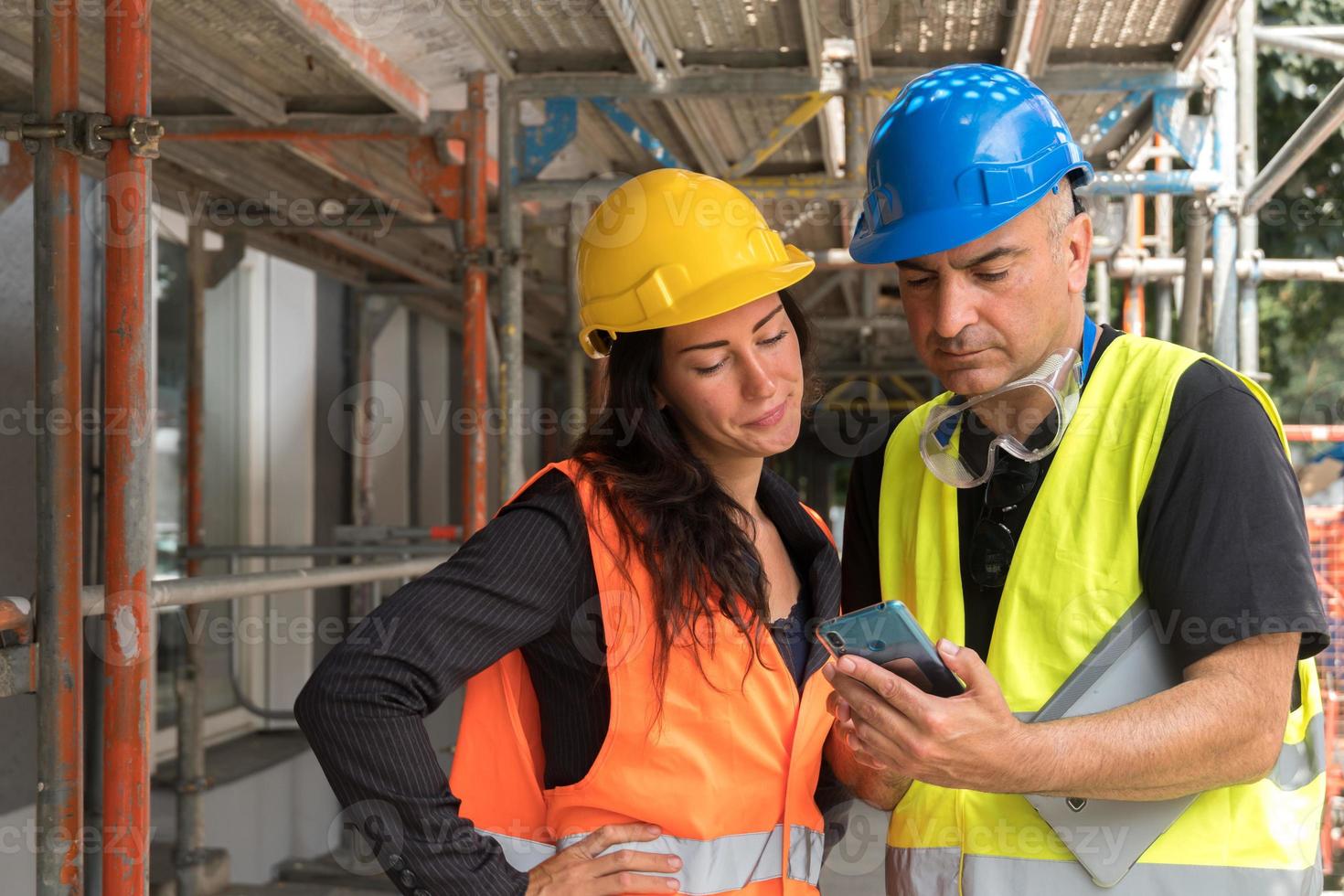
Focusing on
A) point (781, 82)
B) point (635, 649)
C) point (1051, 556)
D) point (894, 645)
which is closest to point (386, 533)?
point (781, 82)

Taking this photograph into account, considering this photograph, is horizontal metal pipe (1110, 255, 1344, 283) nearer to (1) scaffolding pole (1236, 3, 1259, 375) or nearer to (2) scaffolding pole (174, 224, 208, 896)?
(1) scaffolding pole (1236, 3, 1259, 375)

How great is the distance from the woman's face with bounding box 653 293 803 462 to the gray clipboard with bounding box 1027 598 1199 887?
0.60 meters

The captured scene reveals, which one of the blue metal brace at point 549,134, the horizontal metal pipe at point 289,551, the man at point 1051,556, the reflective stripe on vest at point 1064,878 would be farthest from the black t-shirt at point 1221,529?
the horizontal metal pipe at point 289,551

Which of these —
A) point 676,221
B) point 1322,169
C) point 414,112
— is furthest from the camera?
point 1322,169

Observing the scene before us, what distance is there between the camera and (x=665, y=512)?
2031 millimetres

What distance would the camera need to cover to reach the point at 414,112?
5.21 meters

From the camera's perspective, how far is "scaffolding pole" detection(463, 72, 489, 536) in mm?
5281

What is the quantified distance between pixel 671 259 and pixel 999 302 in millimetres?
552

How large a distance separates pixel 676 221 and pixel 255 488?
6669 millimetres

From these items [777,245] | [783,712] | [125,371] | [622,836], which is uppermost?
[777,245]

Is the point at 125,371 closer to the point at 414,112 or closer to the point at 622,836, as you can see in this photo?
the point at 622,836

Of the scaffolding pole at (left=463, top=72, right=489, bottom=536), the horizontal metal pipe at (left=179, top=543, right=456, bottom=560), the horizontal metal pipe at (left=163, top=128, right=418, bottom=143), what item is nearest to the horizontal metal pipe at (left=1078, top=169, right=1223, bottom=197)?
the scaffolding pole at (left=463, top=72, right=489, bottom=536)

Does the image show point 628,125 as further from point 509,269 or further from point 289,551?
point 289,551

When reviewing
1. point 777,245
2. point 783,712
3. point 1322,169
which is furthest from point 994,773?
point 1322,169
